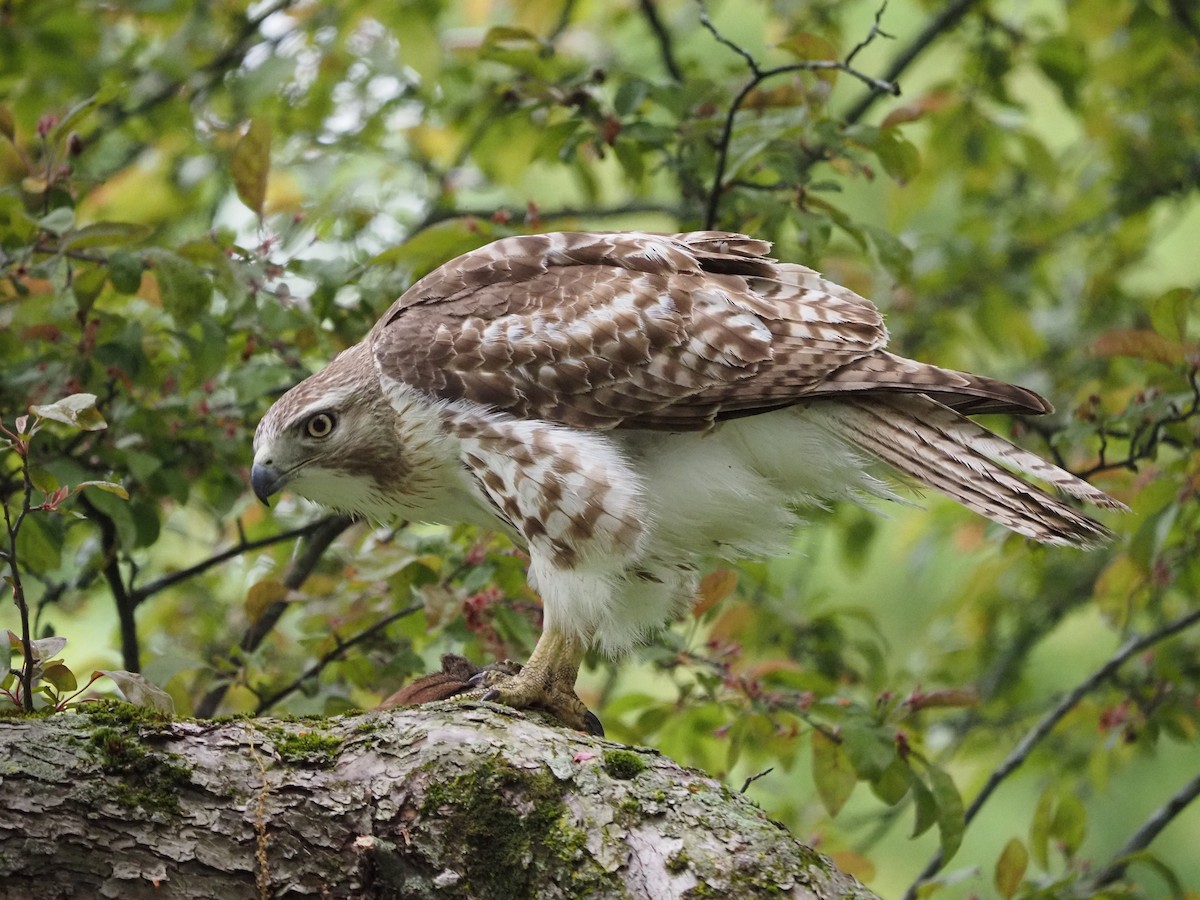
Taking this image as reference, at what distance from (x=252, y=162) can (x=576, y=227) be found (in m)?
2.43

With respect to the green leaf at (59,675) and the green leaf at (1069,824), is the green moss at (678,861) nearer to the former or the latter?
the green leaf at (59,675)

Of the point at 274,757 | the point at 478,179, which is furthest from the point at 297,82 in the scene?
the point at 274,757

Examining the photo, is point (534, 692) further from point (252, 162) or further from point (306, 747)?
point (252, 162)

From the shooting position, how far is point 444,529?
5066 mm

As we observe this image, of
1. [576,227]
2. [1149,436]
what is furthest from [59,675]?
[576,227]

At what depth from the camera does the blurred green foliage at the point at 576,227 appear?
4.09 m

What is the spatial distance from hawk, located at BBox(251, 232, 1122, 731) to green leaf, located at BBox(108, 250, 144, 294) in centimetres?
57

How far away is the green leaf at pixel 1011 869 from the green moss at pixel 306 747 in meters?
2.22

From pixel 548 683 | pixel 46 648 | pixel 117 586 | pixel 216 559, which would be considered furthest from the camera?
pixel 216 559

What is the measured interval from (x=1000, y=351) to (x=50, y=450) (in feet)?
15.5

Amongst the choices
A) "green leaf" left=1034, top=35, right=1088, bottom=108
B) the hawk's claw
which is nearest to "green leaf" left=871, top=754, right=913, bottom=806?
the hawk's claw

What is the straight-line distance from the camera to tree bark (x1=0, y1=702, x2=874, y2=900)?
249 centimetres

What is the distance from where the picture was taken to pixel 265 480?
4.01m

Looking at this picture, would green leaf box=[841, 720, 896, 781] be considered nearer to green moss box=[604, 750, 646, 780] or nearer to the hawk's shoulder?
the hawk's shoulder
